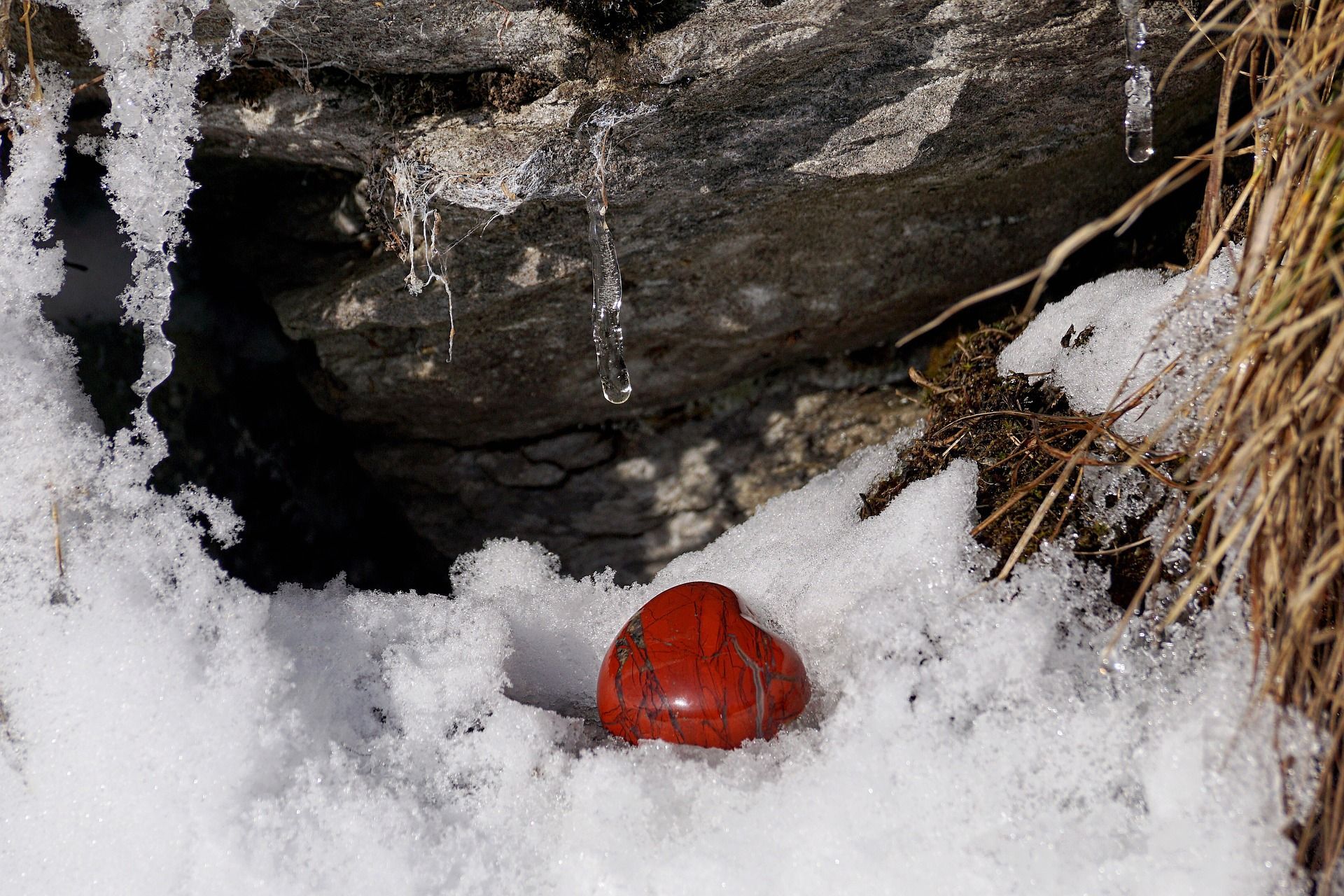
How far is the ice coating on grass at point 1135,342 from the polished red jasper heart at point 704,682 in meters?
0.76

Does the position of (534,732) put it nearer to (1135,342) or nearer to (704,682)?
(704,682)

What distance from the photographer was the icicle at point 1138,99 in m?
1.71

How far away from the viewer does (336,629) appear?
1.79m

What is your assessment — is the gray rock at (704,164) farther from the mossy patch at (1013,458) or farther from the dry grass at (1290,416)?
the dry grass at (1290,416)

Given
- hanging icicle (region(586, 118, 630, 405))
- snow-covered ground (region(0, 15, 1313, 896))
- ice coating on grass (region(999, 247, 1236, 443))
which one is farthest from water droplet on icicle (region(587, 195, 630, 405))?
ice coating on grass (region(999, 247, 1236, 443))

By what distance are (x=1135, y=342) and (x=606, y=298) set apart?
1.18 m

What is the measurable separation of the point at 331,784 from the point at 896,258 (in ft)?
6.29

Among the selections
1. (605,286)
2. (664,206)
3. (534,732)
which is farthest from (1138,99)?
(534,732)

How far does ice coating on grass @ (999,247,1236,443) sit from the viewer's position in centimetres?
140

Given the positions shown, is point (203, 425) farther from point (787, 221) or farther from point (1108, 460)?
point (1108, 460)

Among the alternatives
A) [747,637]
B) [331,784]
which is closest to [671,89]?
[747,637]

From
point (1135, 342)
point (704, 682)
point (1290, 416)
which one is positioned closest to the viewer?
point (1290, 416)

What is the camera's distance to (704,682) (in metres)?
1.53

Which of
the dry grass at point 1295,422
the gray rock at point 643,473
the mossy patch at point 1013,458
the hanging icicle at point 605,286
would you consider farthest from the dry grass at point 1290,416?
the gray rock at point 643,473
